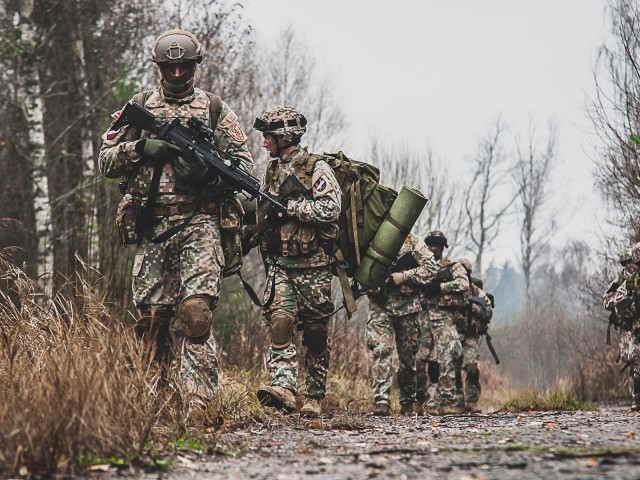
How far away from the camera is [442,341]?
1135cm

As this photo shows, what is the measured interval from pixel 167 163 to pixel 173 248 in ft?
1.67

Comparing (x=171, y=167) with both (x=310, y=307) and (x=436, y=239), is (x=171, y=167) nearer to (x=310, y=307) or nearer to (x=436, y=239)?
(x=310, y=307)

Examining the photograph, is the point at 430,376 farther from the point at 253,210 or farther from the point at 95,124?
the point at 95,124

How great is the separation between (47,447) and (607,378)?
57.7 ft

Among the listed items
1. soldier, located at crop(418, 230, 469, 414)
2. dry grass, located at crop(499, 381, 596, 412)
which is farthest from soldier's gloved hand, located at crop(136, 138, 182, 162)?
dry grass, located at crop(499, 381, 596, 412)

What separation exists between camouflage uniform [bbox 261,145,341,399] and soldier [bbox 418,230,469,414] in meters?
4.02

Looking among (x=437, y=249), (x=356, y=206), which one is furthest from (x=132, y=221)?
(x=437, y=249)

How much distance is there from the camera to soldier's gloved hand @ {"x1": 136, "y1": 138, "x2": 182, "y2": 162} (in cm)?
553

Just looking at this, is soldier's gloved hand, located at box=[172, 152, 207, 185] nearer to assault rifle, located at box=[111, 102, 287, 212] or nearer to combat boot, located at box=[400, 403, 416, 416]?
assault rifle, located at box=[111, 102, 287, 212]

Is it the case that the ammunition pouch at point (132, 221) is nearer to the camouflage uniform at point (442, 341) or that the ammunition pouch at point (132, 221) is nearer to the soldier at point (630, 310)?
the camouflage uniform at point (442, 341)

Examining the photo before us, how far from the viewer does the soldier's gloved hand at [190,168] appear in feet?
18.4

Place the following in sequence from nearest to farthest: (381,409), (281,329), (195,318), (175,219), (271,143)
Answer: (195,318) < (175,219) < (281,329) < (271,143) < (381,409)

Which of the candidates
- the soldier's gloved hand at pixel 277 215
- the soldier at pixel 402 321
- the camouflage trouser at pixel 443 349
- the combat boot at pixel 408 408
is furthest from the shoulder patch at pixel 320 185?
the camouflage trouser at pixel 443 349

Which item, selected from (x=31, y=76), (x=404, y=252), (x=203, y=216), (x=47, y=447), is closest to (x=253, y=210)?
(x=203, y=216)
